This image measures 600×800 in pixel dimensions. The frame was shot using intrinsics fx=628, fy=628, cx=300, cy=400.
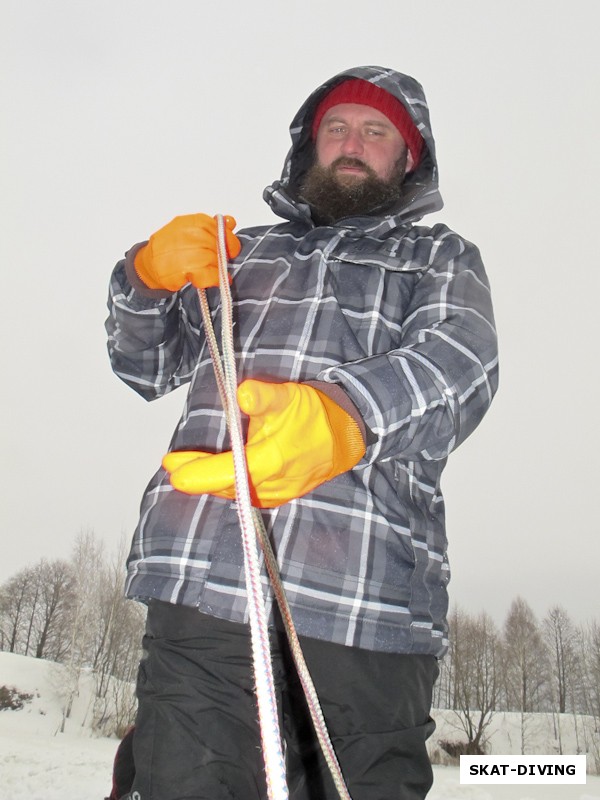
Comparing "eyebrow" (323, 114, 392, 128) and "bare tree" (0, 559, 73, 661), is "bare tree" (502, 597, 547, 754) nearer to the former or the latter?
"bare tree" (0, 559, 73, 661)

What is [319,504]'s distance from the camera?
1.03 meters

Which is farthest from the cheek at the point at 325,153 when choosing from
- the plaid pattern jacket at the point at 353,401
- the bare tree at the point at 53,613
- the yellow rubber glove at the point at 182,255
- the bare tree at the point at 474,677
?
the bare tree at the point at 53,613

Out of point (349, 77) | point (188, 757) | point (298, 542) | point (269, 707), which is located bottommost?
point (188, 757)

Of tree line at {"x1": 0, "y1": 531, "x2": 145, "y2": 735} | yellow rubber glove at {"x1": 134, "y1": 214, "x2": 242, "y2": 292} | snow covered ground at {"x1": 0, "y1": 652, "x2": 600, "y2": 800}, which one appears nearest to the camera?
yellow rubber glove at {"x1": 134, "y1": 214, "x2": 242, "y2": 292}

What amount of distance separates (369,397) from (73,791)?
21.4 feet

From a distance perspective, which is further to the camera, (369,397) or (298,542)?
(298,542)

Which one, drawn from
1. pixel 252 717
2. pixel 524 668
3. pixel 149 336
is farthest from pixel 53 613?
pixel 252 717

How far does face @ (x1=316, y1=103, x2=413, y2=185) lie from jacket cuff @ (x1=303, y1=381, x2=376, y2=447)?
969 millimetres

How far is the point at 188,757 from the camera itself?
91 cm

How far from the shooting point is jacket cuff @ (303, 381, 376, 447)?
828 mm

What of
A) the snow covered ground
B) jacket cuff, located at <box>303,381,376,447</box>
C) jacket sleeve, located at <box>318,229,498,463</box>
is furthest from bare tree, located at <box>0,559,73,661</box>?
jacket cuff, located at <box>303,381,376,447</box>

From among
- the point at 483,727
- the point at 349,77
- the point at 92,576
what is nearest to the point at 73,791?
the point at 349,77

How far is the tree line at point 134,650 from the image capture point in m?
13.3

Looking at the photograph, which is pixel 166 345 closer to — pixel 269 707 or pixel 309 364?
pixel 309 364
